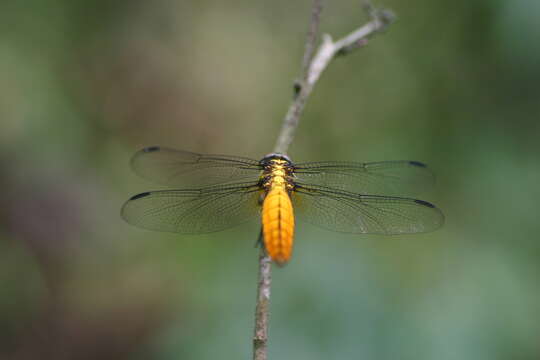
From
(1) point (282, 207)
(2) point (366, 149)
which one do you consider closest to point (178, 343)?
(1) point (282, 207)

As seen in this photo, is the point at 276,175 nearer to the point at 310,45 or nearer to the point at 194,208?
the point at 194,208

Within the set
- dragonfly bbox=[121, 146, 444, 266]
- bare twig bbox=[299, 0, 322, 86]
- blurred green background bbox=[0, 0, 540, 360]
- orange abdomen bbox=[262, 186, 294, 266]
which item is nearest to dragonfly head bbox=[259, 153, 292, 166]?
dragonfly bbox=[121, 146, 444, 266]

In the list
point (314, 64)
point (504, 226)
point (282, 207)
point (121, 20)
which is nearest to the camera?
point (282, 207)

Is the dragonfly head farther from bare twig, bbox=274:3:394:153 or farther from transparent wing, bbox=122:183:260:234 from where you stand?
transparent wing, bbox=122:183:260:234

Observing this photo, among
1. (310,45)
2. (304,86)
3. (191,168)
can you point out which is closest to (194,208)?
(191,168)

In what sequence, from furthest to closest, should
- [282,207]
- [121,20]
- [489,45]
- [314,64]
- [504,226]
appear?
1. [121,20]
2. [489,45]
3. [504,226]
4. [314,64]
5. [282,207]

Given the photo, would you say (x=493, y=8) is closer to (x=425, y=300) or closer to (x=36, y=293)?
(x=425, y=300)

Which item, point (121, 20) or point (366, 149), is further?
point (121, 20)
